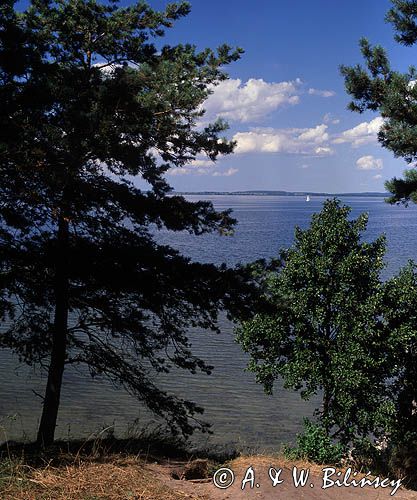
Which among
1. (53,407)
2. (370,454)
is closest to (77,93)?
(53,407)

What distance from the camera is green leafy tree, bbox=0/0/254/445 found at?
9.60 meters

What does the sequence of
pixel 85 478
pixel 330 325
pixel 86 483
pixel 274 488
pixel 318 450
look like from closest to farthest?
pixel 86 483, pixel 85 478, pixel 274 488, pixel 318 450, pixel 330 325

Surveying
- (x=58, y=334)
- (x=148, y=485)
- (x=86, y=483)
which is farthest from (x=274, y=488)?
(x=58, y=334)

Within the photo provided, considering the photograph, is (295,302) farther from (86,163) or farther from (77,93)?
(77,93)

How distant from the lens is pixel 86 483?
17.2 ft

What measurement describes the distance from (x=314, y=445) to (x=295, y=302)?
4672mm

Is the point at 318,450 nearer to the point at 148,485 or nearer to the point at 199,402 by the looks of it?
the point at 148,485

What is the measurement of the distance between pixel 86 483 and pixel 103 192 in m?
6.48

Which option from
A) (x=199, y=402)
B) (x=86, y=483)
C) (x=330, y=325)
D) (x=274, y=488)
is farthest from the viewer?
(x=199, y=402)

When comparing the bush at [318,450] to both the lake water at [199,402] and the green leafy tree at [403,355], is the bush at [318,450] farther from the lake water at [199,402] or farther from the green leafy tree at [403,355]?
the lake water at [199,402]

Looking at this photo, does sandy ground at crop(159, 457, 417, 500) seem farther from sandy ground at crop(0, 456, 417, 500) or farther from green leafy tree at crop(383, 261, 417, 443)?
green leafy tree at crop(383, 261, 417, 443)

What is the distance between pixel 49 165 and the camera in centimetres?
903

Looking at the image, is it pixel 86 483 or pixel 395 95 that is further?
pixel 395 95

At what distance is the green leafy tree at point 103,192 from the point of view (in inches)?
378
